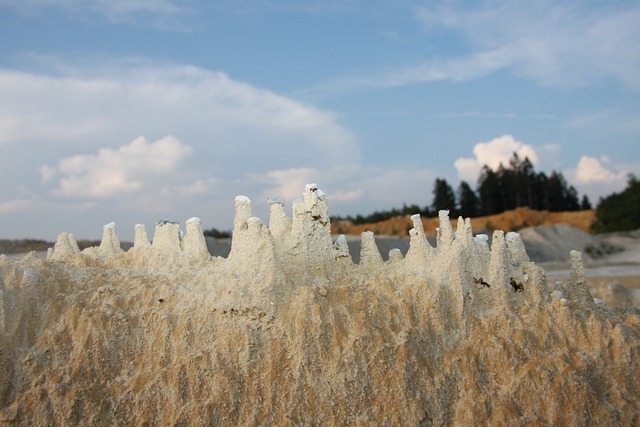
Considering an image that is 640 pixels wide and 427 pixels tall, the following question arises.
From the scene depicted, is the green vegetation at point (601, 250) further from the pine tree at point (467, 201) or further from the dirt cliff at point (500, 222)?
the pine tree at point (467, 201)

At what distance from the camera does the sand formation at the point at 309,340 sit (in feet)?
22.3

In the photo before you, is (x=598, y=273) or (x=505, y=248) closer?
(x=505, y=248)

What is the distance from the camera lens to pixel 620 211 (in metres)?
A: 59.7

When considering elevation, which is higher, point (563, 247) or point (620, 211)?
point (620, 211)

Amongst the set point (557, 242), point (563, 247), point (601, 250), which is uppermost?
point (557, 242)

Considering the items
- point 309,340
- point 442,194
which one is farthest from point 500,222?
point 309,340

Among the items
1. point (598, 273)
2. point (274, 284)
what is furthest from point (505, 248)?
point (598, 273)

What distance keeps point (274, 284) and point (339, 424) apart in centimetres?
189

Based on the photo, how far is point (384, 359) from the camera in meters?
7.11

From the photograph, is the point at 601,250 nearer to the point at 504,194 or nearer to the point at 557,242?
the point at 557,242

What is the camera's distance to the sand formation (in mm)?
6797

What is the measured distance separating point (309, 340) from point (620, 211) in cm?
6054

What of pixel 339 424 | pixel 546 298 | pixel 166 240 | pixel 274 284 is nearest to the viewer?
pixel 339 424

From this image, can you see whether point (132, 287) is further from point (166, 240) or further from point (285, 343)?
point (285, 343)
